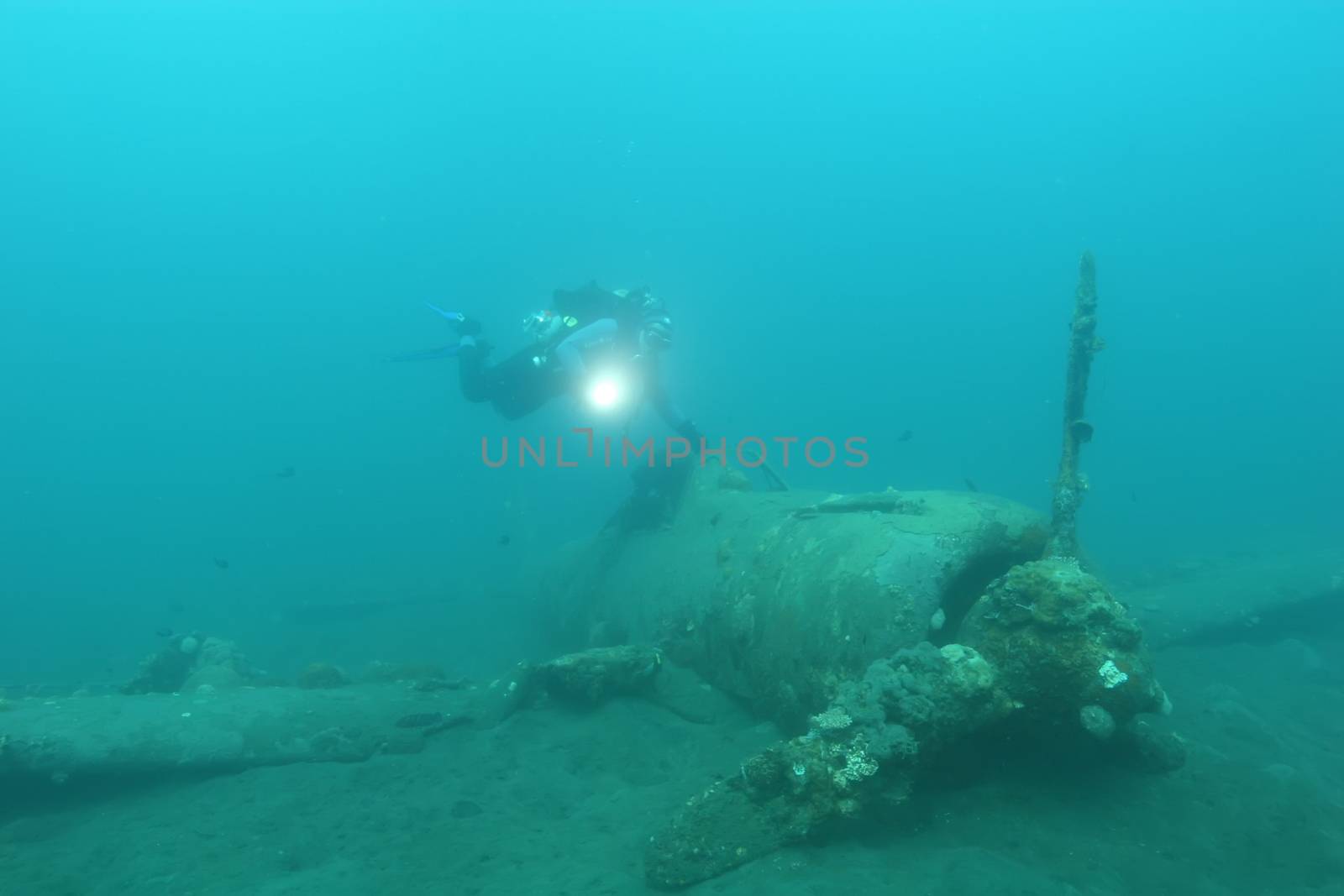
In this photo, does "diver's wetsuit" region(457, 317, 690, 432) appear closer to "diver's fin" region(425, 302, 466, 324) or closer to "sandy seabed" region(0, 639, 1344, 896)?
"diver's fin" region(425, 302, 466, 324)

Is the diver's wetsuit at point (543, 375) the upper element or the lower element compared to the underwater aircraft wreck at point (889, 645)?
upper

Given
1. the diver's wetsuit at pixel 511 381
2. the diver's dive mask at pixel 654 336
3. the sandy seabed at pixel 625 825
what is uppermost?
the diver's dive mask at pixel 654 336

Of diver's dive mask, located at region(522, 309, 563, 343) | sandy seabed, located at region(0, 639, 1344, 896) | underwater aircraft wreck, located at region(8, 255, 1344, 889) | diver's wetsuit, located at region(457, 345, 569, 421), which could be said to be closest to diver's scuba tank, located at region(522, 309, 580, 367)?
diver's dive mask, located at region(522, 309, 563, 343)

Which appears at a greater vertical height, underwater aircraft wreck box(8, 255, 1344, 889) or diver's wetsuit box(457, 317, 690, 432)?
diver's wetsuit box(457, 317, 690, 432)

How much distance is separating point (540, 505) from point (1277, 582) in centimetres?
3052

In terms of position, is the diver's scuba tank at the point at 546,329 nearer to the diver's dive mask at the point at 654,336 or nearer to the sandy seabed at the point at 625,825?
the diver's dive mask at the point at 654,336

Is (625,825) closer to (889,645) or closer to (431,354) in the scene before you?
(889,645)

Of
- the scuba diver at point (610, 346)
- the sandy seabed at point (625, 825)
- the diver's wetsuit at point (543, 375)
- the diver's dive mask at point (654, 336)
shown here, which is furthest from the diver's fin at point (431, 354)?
the sandy seabed at point (625, 825)

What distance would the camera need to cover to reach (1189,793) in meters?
4.12

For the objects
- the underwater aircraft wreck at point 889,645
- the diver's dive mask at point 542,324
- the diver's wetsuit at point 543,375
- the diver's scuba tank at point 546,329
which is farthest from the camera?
the diver's dive mask at point 542,324

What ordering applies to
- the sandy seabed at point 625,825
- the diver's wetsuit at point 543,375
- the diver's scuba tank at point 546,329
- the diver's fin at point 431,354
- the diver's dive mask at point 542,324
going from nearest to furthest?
the sandy seabed at point 625,825, the diver's wetsuit at point 543,375, the diver's scuba tank at point 546,329, the diver's dive mask at point 542,324, the diver's fin at point 431,354

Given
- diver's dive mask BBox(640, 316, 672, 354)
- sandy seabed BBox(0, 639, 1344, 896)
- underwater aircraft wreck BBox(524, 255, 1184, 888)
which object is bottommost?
sandy seabed BBox(0, 639, 1344, 896)

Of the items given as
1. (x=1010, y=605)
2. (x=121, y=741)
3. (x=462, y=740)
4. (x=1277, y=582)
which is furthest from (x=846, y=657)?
(x=1277, y=582)

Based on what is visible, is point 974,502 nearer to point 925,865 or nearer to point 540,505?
point 925,865
